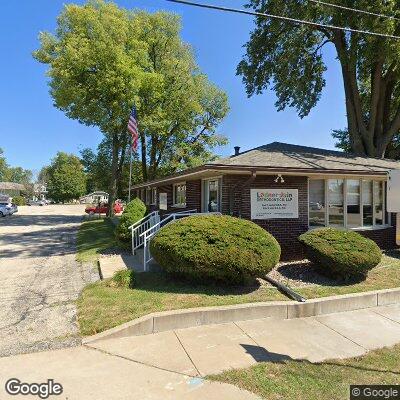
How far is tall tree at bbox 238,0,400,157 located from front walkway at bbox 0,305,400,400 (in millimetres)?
12433

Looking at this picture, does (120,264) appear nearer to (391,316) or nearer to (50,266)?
(50,266)

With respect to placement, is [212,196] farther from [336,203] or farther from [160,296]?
[160,296]

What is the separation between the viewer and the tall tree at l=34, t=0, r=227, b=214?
2528 centimetres

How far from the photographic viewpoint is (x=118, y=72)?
83.0 ft

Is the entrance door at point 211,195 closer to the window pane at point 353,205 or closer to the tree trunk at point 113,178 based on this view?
the window pane at point 353,205

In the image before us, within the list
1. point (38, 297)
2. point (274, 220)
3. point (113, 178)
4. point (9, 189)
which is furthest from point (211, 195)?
point (9, 189)

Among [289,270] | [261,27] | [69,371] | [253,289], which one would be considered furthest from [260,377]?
[261,27]

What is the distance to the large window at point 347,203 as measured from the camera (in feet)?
35.9

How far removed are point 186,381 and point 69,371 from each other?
4.77 feet

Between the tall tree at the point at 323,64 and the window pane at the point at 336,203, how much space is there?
668 centimetres

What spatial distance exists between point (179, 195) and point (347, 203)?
280 inches

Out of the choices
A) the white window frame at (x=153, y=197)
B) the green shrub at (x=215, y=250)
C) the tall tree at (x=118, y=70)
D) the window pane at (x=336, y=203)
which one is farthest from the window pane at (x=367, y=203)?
the tall tree at (x=118, y=70)

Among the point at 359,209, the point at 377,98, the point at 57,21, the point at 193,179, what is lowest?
the point at 359,209

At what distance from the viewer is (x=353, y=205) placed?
11.4 metres
